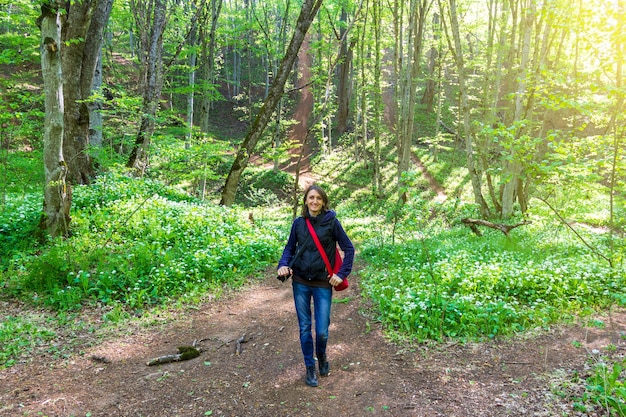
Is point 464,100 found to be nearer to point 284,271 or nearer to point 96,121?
point 284,271

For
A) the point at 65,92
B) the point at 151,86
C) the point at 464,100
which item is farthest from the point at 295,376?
the point at 151,86

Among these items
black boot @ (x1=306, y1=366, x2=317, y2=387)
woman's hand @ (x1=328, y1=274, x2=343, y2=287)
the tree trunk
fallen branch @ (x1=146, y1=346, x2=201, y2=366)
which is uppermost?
Answer: the tree trunk

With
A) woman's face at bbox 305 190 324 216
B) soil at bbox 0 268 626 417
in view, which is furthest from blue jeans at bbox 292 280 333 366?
woman's face at bbox 305 190 324 216

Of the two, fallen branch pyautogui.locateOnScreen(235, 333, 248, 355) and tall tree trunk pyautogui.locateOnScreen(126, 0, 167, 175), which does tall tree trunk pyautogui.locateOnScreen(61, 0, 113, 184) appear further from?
fallen branch pyautogui.locateOnScreen(235, 333, 248, 355)

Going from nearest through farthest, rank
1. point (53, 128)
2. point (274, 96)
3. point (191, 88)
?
point (53, 128), point (274, 96), point (191, 88)

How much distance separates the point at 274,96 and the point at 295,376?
8843mm

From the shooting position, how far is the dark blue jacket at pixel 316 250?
3.85 meters

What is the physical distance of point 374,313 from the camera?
6016 mm

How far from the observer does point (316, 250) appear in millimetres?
3885

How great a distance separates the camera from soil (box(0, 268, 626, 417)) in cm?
367

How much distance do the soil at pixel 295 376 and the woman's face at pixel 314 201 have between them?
6.36ft

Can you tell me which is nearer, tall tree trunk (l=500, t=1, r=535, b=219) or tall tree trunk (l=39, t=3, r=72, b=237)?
tall tree trunk (l=39, t=3, r=72, b=237)

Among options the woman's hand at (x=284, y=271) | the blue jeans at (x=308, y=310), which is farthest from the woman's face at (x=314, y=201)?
the blue jeans at (x=308, y=310)

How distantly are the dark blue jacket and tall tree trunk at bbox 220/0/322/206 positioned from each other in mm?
7802
